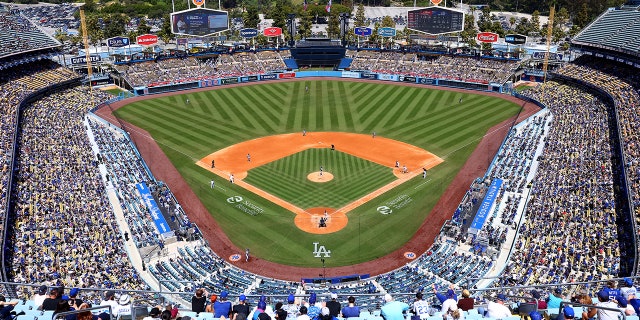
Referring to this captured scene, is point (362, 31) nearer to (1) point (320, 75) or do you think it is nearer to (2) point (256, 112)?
(1) point (320, 75)

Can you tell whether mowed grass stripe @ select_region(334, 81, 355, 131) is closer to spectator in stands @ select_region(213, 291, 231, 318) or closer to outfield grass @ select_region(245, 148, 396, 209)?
outfield grass @ select_region(245, 148, 396, 209)

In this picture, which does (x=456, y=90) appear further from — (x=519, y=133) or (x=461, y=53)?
(x=519, y=133)

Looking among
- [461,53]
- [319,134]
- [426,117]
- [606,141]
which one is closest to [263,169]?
[319,134]

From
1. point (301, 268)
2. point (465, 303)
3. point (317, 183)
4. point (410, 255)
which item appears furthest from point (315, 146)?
point (465, 303)

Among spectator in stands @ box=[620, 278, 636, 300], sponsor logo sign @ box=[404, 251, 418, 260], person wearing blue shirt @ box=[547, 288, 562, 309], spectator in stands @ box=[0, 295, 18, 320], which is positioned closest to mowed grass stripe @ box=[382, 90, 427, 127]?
sponsor logo sign @ box=[404, 251, 418, 260]

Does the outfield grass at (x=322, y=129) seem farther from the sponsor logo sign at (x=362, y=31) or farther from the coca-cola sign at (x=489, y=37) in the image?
the coca-cola sign at (x=489, y=37)
